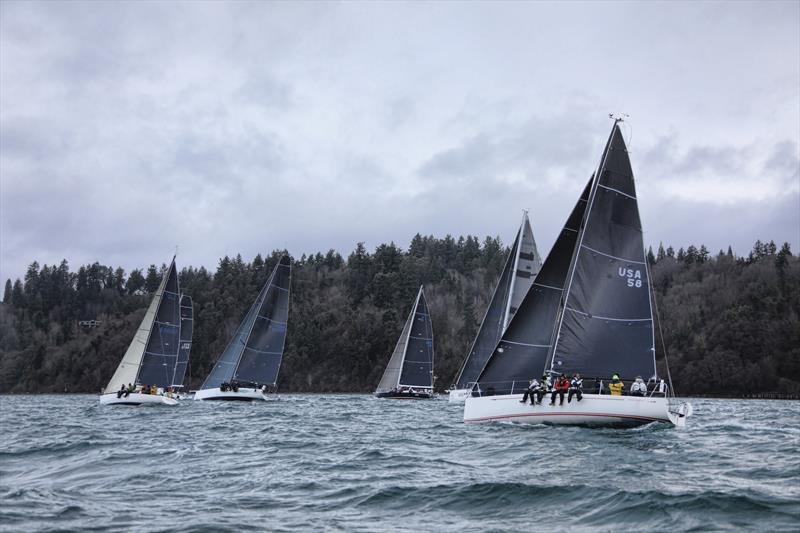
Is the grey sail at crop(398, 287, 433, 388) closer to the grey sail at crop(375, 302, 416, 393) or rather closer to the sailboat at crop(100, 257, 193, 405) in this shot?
the grey sail at crop(375, 302, 416, 393)

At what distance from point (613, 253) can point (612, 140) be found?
490cm

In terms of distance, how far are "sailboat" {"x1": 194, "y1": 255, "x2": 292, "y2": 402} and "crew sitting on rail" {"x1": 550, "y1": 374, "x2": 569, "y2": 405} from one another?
39.9 metres

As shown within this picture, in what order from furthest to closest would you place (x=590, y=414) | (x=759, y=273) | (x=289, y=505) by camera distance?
(x=759, y=273)
(x=590, y=414)
(x=289, y=505)

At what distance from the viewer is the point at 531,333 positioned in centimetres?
3384

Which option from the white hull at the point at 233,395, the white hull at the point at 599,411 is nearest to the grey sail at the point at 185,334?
the white hull at the point at 233,395

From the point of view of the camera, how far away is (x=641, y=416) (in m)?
28.9

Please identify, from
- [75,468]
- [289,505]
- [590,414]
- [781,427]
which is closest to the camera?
[289,505]

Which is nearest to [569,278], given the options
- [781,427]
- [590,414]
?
[590,414]

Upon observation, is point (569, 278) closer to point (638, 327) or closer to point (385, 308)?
point (638, 327)

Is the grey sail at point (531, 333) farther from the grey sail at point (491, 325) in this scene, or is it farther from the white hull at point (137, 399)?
the white hull at point (137, 399)

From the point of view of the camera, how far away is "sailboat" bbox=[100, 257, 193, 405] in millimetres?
59000

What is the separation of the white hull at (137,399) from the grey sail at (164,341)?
2520mm

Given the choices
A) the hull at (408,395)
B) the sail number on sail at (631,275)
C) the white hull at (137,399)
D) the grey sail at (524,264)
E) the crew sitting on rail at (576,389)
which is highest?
the grey sail at (524,264)

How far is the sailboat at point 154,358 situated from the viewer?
59.0 m
